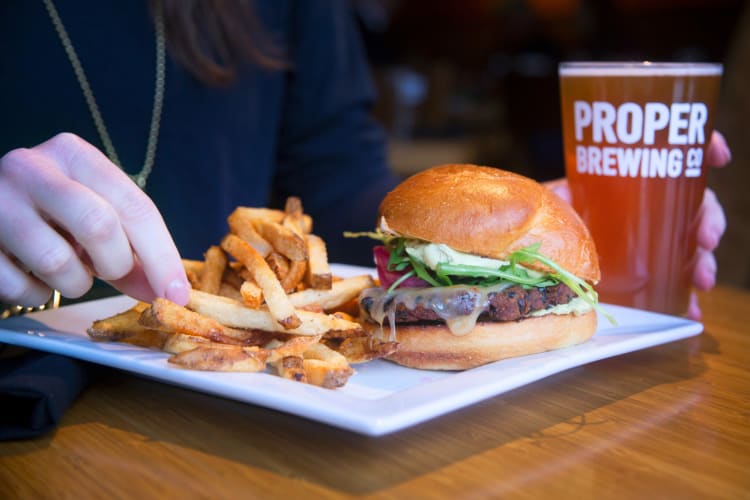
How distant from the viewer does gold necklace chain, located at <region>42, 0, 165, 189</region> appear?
221 centimetres

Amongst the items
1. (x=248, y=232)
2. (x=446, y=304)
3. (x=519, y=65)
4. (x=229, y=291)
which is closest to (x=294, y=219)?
(x=248, y=232)

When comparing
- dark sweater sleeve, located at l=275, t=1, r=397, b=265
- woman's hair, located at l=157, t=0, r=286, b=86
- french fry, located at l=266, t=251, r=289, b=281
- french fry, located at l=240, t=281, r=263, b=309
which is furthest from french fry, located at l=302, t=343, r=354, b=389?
dark sweater sleeve, located at l=275, t=1, r=397, b=265

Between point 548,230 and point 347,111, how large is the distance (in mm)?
1631

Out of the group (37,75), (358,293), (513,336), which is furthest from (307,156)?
(513,336)

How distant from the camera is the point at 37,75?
7.13ft

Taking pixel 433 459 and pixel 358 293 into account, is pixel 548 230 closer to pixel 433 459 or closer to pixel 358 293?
pixel 358 293

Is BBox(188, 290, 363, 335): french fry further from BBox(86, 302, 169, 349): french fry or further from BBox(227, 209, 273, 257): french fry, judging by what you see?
BBox(227, 209, 273, 257): french fry

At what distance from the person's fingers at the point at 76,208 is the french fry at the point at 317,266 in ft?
1.38

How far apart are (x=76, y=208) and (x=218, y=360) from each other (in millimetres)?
347

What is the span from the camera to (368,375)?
1459mm

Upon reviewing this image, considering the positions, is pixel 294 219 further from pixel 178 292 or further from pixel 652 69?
pixel 652 69

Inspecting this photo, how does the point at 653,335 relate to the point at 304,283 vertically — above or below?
below

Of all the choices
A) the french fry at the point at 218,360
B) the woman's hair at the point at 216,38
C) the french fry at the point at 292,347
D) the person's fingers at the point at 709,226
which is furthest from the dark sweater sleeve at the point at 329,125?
the french fry at the point at 218,360

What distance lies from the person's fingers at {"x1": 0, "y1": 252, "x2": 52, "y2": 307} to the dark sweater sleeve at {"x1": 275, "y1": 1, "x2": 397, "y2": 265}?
1.51 meters
